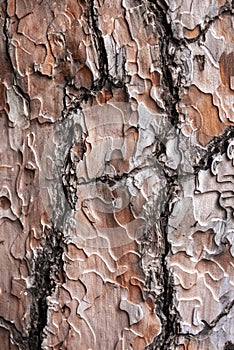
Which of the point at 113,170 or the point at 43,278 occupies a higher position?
the point at 113,170

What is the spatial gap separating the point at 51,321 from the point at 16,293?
0.05m

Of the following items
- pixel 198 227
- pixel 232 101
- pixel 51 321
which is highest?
pixel 232 101

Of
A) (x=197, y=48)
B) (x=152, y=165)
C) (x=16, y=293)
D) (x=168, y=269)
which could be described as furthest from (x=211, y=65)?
(x=16, y=293)

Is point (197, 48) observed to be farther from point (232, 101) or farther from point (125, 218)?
point (125, 218)

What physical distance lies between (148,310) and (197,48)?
0.32 meters

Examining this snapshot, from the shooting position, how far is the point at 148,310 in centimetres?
66

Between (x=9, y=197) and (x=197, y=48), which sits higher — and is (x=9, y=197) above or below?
below

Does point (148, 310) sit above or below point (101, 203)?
below

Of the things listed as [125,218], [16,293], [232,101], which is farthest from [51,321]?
[232,101]

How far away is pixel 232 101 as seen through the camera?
2.16 feet

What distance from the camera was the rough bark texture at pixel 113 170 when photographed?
2.09ft

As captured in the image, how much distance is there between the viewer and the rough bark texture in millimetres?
636

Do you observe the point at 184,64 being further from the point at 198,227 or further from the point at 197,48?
the point at 198,227

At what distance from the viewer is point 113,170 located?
646mm
